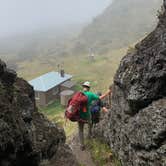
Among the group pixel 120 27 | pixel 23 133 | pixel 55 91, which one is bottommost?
pixel 55 91

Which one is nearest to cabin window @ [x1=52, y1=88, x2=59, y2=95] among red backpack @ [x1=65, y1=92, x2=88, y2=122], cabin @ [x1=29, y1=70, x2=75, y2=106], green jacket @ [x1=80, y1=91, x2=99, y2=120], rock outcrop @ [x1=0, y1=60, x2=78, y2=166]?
cabin @ [x1=29, y1=70, x2=75, y2=106]

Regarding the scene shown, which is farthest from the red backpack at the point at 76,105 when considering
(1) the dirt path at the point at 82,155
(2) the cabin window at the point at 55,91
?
(2) the cabin window at the point at 55,91

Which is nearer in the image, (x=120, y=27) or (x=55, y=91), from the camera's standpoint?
(x=55, y=91)

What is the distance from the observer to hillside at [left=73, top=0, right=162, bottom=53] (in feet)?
427

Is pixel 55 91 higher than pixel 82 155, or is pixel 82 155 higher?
pixel 82 155

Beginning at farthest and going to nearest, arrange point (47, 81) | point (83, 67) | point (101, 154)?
point (83, 67) → point (47, 81) → point (101, 154)

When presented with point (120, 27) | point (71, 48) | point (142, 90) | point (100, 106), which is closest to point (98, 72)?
point (71, 48)

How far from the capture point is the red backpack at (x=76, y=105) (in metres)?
15.8

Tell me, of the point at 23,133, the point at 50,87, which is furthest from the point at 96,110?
the point at 50,87

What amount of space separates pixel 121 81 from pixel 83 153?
4609mm

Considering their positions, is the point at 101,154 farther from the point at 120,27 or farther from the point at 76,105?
the point at 120,27

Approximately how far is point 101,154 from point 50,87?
5481 cm

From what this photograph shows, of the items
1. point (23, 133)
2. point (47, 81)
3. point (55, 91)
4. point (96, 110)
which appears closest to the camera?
point (23, 133)

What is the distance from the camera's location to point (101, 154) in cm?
1711
